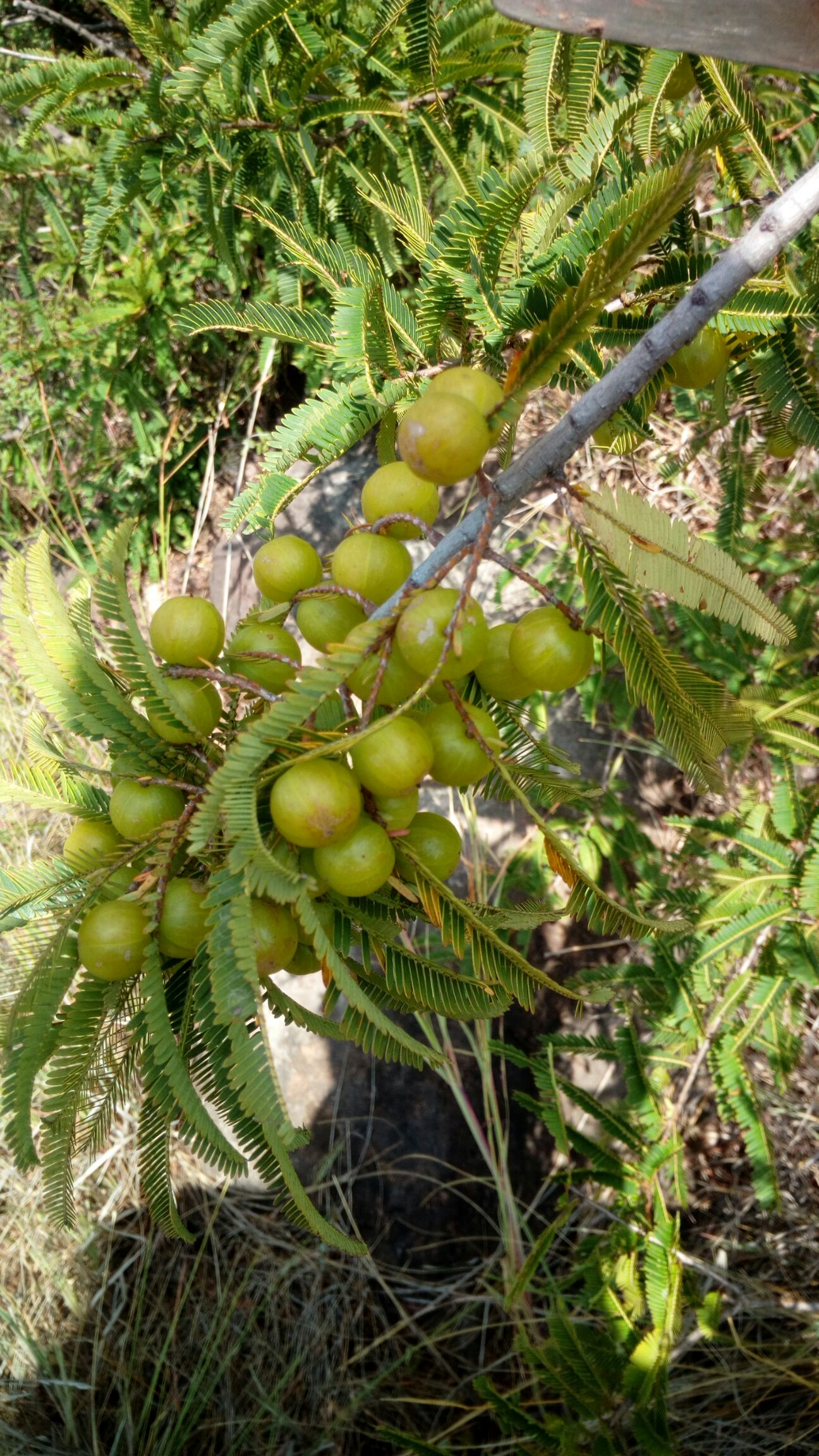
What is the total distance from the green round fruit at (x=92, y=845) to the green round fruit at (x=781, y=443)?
1452 mm

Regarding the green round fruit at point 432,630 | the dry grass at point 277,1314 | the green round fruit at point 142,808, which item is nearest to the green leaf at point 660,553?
the green round fruit at point 432,630

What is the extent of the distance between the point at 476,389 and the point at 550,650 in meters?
0.32

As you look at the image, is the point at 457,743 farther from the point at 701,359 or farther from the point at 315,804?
the point at 701,359

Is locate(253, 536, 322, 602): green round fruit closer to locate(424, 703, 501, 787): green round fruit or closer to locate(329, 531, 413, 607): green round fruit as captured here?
locate(329, 531, 413, 607): green round fruit

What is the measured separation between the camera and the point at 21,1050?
3.13 ft

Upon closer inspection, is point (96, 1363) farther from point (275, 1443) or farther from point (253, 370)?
point (253, 370)

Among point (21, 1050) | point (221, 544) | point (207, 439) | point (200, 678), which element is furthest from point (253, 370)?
point (21, 1050)

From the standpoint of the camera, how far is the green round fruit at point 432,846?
1.04 meters

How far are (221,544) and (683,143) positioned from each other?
12.4 feet

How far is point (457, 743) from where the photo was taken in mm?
992

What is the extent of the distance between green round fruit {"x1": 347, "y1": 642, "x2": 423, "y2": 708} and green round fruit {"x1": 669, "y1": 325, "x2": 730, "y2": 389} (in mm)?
668

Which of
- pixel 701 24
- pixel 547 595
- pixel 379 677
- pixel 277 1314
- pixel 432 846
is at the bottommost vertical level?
pixel 277 1314

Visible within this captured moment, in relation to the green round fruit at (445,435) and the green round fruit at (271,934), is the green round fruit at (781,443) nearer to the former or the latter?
the green round fruit at (445,435)

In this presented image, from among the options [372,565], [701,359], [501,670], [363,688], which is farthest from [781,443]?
[363,688]
